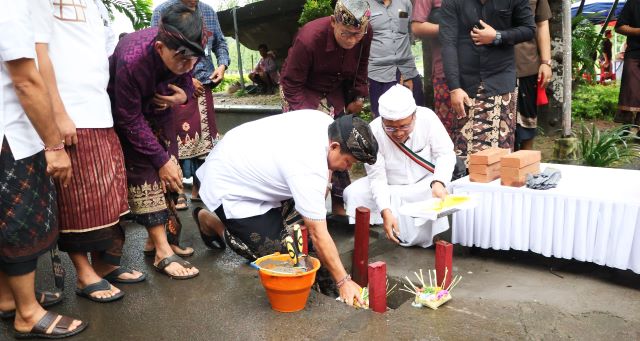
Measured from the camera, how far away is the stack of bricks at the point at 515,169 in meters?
3.19

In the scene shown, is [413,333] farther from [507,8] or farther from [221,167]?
[507,8]

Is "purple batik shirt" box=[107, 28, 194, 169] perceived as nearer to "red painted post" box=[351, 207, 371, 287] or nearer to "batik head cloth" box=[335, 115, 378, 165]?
"batik head cloth" box=[335, 115, 378, 165]

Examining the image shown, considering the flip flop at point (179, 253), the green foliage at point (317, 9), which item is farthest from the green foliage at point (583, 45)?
the flip flop at point (179, 253)

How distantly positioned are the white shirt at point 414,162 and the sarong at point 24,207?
1.97 m

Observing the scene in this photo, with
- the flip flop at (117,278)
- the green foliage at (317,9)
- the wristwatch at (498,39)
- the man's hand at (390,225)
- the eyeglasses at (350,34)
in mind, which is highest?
the green foliage at (317,9)

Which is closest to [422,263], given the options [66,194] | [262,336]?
[262,336]

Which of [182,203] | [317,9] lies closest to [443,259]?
[182,203]

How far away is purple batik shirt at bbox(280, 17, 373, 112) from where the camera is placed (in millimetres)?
3695

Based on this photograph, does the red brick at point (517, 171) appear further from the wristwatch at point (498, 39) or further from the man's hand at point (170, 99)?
the man's hand at point (170, 99)

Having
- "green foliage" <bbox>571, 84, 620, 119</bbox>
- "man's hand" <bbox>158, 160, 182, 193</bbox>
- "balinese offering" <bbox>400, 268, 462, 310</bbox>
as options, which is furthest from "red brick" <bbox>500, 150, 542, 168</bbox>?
"green foliage" <bbox>571, 84, 620, 119</bbox>

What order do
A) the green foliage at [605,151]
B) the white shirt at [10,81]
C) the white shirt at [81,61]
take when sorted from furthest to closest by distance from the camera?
the green foliage at [605,151], the white shirt at [81,61], the white shirt at [10,81]

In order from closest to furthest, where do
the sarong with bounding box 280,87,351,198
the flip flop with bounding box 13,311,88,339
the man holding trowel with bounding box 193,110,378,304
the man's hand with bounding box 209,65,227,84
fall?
the flip flop with bounding box 13,311,88,339 < the man holding trowel with bounding box 193,110,378,304 < the sarong with bounding box 280,87,351,198 < the man's hand with bounding box 209,65,227,84

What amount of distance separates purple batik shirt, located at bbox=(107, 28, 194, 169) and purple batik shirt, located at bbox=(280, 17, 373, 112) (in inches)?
39.3

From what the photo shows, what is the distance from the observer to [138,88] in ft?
9.35
